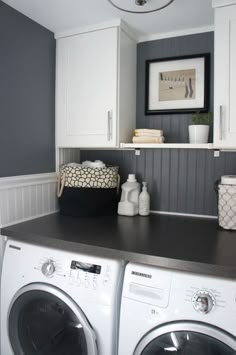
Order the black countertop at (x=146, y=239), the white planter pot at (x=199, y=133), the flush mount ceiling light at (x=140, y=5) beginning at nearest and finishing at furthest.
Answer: the black countertop at (x=146, y=239), the flush mount ceiling light at (x=140, y=5), the white planter pot at (x=199, y=133)

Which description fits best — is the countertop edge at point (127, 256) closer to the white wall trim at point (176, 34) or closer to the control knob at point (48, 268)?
the control knob at point (48, 268)

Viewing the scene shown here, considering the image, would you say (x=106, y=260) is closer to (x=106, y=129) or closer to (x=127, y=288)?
(x=127, y=288)

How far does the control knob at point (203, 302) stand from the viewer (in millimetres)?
1056

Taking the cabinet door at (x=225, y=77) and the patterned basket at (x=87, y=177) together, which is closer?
the cabinet door at (x=225, y=77)

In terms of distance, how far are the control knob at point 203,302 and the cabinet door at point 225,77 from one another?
2.62 feet

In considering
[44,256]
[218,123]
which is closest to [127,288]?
[44,256]

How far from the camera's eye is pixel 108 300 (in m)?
1.23

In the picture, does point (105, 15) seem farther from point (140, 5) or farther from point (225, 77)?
point (225, 77)

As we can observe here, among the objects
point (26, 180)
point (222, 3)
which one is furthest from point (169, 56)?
point (26, 180)

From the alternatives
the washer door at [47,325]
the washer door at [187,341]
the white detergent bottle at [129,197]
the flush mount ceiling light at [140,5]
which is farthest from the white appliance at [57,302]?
the flush mount ceiling light at [140,5]

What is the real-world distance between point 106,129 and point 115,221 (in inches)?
23.1

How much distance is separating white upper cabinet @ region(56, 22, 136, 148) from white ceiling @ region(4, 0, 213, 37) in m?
0.09

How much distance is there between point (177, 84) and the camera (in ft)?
6.25

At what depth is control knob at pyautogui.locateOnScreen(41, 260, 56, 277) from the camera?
→ 4.45 ft
